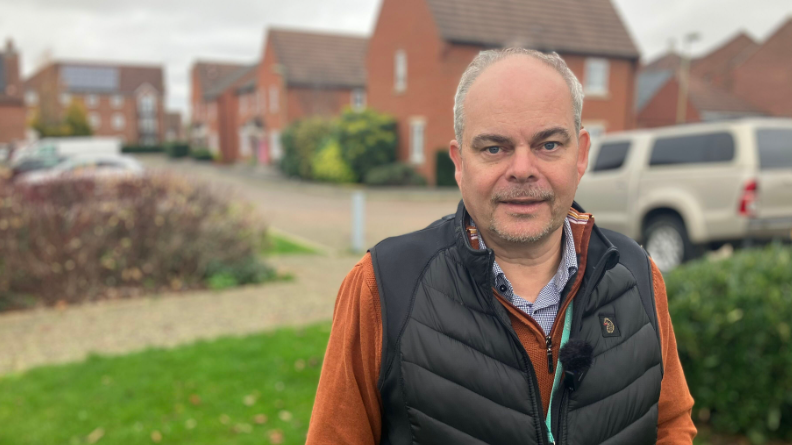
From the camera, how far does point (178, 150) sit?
5603 centimetres

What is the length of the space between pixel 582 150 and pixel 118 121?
297 feet

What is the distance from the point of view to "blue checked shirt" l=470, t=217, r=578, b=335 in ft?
5.40

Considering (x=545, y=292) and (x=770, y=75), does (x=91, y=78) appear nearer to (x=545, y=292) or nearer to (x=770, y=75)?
(x=770, y=75)

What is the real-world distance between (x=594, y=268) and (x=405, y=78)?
→ 83.7 feet

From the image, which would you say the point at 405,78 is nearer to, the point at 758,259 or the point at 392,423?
the point at 758,259

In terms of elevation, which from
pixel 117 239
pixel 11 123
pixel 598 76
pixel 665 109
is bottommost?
pixel 117 239

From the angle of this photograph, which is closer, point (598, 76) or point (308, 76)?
point (598, 76)

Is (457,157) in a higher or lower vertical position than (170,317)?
higher

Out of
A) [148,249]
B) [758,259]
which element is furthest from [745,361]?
[148,249]

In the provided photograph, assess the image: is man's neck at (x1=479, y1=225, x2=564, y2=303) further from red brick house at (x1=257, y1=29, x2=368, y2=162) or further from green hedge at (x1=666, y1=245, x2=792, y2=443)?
red brick house at (x1=257, y1=29, x2=368, y2=162)

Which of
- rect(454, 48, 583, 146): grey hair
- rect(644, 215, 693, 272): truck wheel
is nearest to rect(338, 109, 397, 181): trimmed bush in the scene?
rect(644, 215, 693, 272): truck wheel

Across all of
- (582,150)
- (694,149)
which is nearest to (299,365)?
(582,150)

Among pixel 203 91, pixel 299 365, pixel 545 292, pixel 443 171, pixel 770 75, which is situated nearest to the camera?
pixel 545 292

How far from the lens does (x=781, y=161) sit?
7.96m
